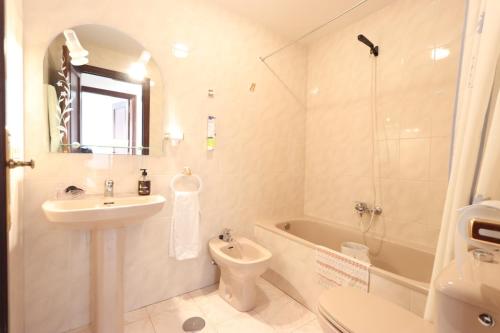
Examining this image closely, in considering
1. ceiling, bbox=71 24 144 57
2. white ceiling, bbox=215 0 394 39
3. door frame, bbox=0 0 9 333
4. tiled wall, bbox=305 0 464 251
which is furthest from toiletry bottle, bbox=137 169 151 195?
tiled wall, bbox=305 0 464 251

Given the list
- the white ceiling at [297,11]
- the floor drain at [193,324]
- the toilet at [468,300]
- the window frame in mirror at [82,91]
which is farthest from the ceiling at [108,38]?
the toilet at [468,300]

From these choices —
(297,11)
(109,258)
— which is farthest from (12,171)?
(297,11)

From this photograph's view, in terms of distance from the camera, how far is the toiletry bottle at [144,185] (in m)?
1.62

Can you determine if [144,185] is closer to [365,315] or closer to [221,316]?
[221,316]

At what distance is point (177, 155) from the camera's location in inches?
71.8

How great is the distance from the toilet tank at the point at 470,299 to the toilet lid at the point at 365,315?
410 millimetres

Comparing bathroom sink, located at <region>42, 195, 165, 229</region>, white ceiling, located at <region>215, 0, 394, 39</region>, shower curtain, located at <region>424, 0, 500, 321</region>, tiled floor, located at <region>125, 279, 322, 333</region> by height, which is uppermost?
white ceiling, located at <region>215, 0, 394, 39</region>

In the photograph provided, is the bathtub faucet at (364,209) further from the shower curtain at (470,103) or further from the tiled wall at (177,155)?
the shower curtain at (470,103)

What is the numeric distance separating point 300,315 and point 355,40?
2.44 m

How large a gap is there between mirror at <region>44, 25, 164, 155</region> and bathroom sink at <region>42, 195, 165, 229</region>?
34 centimetres

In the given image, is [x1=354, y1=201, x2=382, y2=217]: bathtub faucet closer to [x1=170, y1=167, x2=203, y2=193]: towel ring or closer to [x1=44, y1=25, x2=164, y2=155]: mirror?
[x1=170, y1=167, x2=203, y2=193]: towel ring

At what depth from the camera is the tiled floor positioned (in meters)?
1.54

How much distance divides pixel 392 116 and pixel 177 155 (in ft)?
5.97

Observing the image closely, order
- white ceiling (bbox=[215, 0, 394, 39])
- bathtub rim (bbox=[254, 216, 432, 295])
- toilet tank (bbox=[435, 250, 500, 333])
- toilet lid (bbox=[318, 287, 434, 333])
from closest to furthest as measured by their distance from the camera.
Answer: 1. toilet tank (bbox=[435, 250, 500, 333])
2. toilet lid (bbox=[318, 287, 434, 333])
3. bathtub rim (bbox=[254, 216, 432, 295])
4. white ceiling (bbox=[215, 0, 394, 39])
